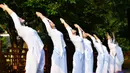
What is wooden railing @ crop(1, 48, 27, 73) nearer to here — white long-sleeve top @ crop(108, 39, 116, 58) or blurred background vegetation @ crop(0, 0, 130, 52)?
blurred background vegetation @ crop(0, 0, 130, 52)

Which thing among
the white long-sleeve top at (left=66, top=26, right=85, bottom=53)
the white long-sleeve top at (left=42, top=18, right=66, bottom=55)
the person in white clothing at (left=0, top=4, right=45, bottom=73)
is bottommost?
the person in white clothing at (left=0, top=4, right=45, bottom=73)

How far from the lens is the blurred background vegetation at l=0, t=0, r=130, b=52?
14711mm

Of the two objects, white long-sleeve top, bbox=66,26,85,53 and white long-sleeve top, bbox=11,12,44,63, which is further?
white long-sleeve top, bbox=66,26,85,53

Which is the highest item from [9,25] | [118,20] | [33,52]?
[118,20]

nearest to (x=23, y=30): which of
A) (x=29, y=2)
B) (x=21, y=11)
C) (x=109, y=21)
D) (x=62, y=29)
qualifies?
(x=29, y=2)

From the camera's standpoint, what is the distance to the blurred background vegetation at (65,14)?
14.7m

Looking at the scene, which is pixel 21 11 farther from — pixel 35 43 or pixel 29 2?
pixel 35 43

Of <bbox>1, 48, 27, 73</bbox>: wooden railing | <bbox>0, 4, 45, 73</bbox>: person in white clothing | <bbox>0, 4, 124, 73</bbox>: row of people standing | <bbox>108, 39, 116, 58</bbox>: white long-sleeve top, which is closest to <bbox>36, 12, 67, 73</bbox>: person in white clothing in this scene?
<bbox>0, 4, 124, 73</bbox>: row of people standing

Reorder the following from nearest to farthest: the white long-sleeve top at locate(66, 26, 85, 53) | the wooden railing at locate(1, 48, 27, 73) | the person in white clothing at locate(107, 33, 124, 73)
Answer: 1. the white long-sleeve top at locate(66, 26, 85, 53)
2. the wooden railing at locate(1, 48, 27, 73)
3. the person in white clothing at locate(107, 33, 124, 73)

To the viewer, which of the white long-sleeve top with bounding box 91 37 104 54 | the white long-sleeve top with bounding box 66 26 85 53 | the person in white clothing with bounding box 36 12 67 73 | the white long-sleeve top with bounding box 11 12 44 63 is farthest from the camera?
the white long-sleeve top with bounding box 91 37 104 54

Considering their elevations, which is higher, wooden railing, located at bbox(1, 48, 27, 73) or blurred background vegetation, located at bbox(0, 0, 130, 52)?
blurred background vegetation, located at bbox(0, 0, 130, 52)

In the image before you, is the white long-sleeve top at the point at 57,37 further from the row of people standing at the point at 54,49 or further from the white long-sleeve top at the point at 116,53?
the white long-sleeve top at the point at 116,53

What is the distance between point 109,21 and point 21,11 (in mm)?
6714

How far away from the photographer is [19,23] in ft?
22.0
